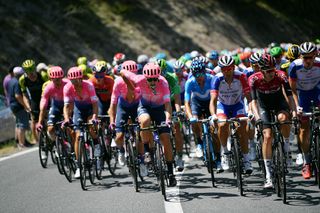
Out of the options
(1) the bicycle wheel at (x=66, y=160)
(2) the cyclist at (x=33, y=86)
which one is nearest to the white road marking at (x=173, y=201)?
(1) the bicycle wheel at (x=66, y=160)

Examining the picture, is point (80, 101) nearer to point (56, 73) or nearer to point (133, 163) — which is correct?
point (56, 73)

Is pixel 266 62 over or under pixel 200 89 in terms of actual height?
over

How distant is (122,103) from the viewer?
12.9 m

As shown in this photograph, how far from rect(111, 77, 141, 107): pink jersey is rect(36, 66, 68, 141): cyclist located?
166 cm

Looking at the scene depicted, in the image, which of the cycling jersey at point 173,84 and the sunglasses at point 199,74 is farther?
the cycling jersey at point 173,84

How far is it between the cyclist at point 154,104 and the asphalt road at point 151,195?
72 centimetres

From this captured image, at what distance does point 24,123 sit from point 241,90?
8900 millimetres

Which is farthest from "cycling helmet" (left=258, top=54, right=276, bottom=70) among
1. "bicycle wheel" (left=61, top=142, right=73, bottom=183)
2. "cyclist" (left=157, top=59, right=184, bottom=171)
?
"bicycle wheel" (left=61, top=142, right=73, bottom=183)

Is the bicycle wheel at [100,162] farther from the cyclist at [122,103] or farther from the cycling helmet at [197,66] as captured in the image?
the cycling helmet at [197,66]

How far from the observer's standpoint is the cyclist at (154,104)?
1120cm

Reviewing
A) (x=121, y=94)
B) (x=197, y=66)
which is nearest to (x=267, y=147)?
(x=197, y=66)

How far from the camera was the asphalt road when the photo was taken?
9.75 m

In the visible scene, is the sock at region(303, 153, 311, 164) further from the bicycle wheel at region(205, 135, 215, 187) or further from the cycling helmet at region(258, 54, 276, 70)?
the cycling helmet at region(258, 54, 276, 70)

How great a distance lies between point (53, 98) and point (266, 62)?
528 centimetres
